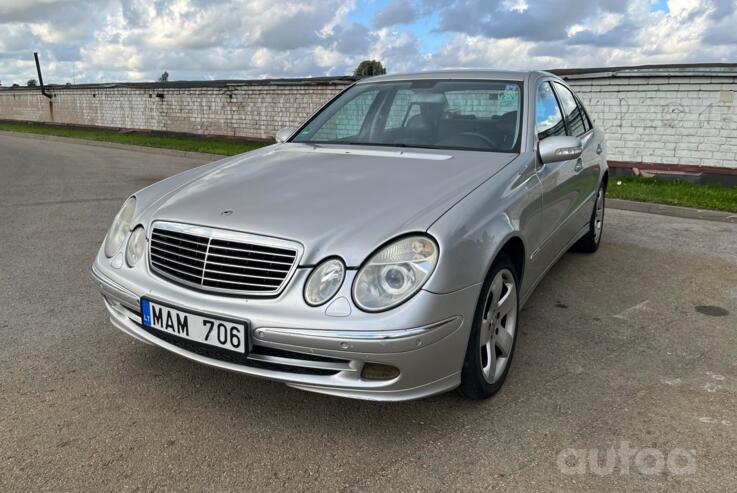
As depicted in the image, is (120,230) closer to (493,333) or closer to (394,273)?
(394,273)

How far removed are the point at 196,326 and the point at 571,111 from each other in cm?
344

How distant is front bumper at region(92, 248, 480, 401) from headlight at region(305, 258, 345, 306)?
1.1 inches

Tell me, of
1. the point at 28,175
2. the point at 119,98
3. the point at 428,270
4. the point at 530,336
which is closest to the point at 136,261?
the point at 428,270

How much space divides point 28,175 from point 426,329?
10756 millimetres

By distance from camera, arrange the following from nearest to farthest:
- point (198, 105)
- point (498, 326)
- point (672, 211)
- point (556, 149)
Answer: point (498, 326) → point (556, 149) → point (672, 211) → point (198, 105)

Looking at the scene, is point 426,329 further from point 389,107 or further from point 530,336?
point 389,107

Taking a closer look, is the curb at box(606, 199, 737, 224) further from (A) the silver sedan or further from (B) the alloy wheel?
(B) the alloy wheel

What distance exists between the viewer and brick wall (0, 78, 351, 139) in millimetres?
17406

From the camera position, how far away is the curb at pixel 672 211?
24.0 ft

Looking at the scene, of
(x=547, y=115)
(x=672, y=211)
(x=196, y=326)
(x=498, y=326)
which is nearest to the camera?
(x=196, y=326)

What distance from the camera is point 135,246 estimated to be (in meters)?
2.71

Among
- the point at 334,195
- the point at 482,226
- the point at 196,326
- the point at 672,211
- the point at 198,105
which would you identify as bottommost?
the point at 672,211

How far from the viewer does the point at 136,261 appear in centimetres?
266

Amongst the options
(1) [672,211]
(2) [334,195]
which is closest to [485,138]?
(2) [334,195]
